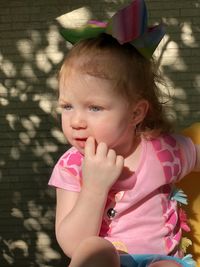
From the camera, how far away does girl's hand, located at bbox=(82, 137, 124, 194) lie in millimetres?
1986

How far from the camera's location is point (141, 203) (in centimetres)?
217

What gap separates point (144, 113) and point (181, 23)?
251 cm

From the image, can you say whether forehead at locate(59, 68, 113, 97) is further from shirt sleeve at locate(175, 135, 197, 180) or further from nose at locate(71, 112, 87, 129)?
shirt sleeve at locate(175, 135, 197, 180)

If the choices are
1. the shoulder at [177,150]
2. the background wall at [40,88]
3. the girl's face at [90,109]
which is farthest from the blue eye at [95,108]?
the background wall at [40,88]

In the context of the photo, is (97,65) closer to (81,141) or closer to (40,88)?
(81,141)

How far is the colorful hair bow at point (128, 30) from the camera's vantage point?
2.08 m

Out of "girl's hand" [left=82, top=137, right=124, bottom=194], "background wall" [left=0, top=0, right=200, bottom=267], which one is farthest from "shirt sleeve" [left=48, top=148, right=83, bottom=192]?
"background wall" [left=0, top=0, right=200, bottom=267]

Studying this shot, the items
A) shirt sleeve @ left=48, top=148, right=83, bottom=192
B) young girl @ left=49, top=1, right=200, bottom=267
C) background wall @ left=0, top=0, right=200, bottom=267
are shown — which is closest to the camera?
young girl @ left=49, top=1, right=200, bottom=267

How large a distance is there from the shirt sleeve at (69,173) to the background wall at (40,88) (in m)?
2.47

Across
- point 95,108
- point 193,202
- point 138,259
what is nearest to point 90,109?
point 95,108

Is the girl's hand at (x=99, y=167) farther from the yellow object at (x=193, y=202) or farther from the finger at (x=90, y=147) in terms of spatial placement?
the yellow object at (x=193, y=202)

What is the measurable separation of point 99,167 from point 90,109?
0.71 feet

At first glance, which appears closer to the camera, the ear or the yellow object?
the ear

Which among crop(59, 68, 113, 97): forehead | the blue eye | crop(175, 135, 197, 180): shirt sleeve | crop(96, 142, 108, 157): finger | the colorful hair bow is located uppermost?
the colorful hair bow
